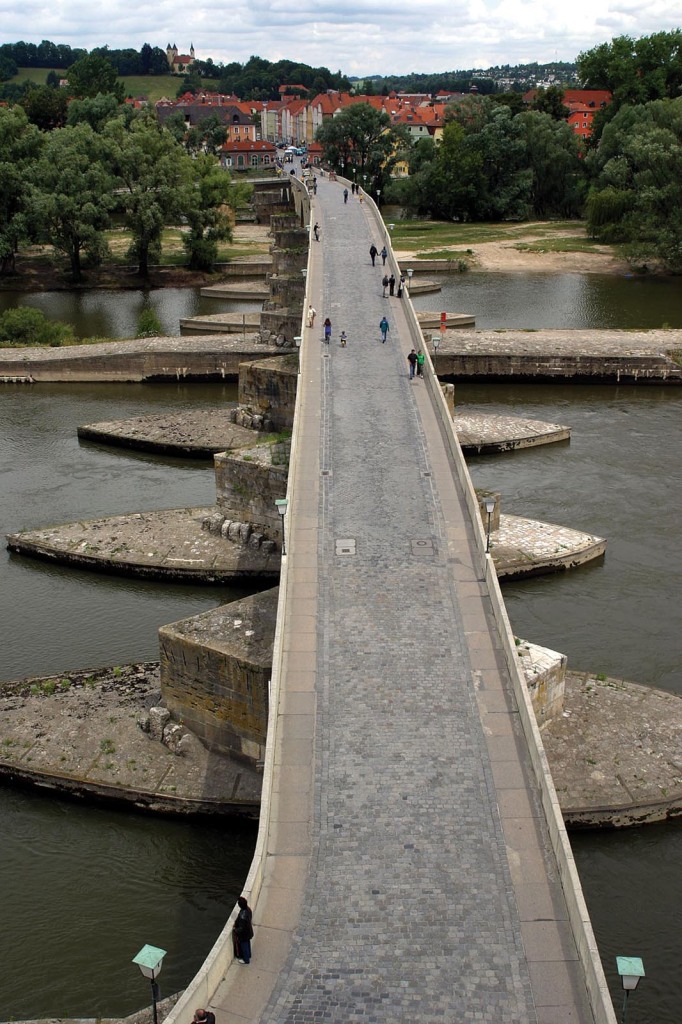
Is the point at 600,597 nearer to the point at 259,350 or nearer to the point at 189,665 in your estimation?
the point at 189,665

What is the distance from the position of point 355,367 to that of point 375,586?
13918mm

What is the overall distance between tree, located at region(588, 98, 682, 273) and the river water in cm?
2703

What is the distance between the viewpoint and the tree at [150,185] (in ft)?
217

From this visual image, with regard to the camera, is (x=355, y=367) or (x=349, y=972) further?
(x=355, y=367)

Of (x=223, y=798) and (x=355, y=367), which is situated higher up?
(x=355, y=367)

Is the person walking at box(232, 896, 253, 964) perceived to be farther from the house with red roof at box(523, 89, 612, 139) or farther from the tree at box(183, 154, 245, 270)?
the house with red roof at box(523, 89, 612, 139)

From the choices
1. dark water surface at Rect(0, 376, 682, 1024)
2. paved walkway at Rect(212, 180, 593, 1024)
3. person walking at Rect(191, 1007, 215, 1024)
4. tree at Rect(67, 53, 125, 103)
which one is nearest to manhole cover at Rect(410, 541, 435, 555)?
paved walkway at Rect(212, 180, 593, 1024)

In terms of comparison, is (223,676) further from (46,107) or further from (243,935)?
(46,107)

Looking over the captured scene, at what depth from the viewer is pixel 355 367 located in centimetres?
3120

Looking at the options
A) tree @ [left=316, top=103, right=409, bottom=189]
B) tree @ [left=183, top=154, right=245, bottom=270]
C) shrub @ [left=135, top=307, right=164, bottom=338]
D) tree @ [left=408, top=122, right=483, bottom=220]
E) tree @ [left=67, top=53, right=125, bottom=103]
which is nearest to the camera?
shrub @ [left=135, top=307, right=164, bottom=338]

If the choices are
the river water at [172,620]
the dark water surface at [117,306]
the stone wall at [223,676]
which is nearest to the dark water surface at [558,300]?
the river water at [172,620]

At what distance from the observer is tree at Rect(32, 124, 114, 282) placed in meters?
64.6

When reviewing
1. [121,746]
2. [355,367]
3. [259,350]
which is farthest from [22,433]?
[121,746]

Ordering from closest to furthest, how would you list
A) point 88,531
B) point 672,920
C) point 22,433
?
point 672,920, point 88,531, point 22,433
